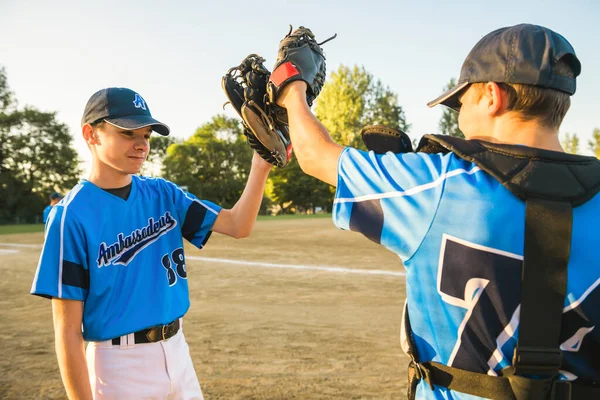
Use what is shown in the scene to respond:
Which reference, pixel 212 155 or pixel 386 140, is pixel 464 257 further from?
pixel 212 155

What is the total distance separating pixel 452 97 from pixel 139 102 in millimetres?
1778

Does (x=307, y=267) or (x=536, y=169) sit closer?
(x=536, y=169)

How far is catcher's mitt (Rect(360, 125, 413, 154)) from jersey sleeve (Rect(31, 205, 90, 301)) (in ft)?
4.97

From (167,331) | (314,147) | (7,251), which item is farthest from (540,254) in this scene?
(7,251)

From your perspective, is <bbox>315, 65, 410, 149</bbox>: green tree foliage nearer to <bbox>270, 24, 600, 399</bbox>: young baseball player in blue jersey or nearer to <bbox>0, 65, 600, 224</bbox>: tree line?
<bbox>0, 65, 600, 224</bbox>: tree line

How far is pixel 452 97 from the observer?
1.71 m

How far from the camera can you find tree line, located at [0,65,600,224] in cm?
4881

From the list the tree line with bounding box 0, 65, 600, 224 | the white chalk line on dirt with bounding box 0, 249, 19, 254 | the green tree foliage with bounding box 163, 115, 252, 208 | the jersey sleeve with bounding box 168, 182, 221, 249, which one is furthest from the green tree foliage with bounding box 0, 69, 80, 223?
the jersey sleeve with bounding box 168, 182, 221, 249

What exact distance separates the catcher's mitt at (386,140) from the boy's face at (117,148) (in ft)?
4.76

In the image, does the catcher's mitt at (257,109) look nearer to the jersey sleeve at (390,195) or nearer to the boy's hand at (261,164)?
the boy's hand at (261,164)

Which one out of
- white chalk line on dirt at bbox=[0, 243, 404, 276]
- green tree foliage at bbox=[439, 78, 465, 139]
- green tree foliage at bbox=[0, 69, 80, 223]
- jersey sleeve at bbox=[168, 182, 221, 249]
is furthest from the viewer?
green tree foliage at bbox=[439, 78, 465, 139]

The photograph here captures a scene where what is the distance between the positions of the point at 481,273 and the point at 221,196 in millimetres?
59808

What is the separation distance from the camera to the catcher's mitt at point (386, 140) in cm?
167

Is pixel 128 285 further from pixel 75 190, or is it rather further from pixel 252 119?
pixel 252 119
